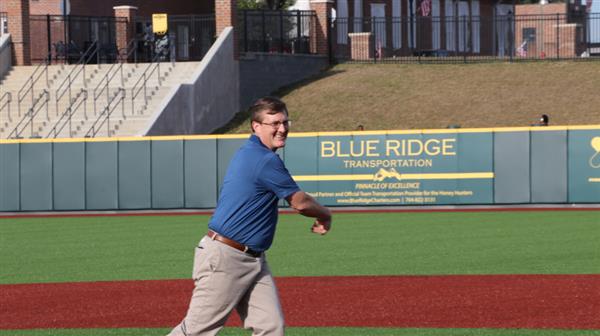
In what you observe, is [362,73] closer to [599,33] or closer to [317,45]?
[317,45]

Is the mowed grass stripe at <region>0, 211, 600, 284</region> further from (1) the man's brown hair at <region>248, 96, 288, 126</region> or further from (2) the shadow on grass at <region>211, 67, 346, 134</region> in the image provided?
(2) the shadow on grass at <region>211, 67, 346, 134</region>

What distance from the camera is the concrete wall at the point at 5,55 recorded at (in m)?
46.2

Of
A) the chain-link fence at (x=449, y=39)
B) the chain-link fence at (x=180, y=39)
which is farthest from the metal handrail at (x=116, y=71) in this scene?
the chain-link fence at (x=449, y=39)

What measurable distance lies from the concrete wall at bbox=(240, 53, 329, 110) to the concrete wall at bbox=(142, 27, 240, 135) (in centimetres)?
53

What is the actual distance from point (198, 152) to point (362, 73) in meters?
12.8

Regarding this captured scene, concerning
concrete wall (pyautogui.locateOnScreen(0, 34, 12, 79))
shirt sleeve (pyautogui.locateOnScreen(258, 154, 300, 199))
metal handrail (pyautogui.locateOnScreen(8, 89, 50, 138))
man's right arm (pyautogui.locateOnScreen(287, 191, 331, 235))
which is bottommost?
metal handrail (pyautogui.locateOnScreen(8, 89, 50, 138))

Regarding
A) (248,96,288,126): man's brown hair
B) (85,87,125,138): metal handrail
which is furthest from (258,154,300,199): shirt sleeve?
(85,87,125,138): metal handrail

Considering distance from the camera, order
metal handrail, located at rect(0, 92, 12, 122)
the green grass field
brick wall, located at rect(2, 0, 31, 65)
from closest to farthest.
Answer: the green grass field → metal handrail, located at rect(0, 92, 12, 122) → brick wall, located at rect(2, 0, 31, 65)

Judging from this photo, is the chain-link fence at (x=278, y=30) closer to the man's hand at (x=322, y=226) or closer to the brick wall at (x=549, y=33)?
the brick wall at (x=549, y=33)

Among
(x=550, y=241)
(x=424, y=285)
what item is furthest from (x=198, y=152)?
(x=424, y=285)

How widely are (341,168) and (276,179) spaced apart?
26.2 m

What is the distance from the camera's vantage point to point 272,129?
8.10m

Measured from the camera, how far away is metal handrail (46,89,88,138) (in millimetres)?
39906

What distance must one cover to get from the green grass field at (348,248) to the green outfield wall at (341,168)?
2563 mm
